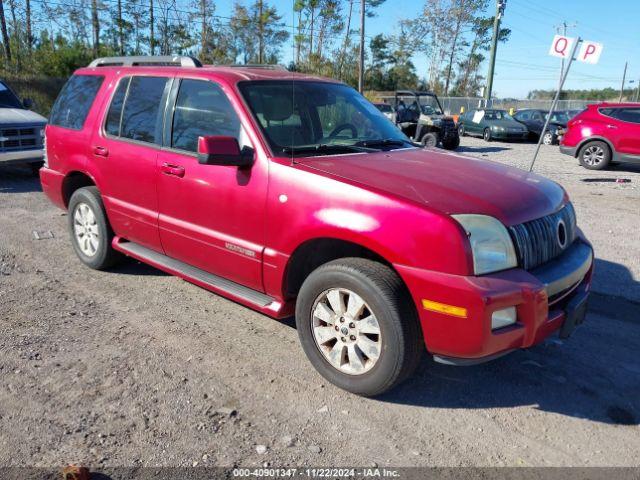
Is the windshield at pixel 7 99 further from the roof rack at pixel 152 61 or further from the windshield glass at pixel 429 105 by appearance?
the windshield glass at pixel 429 105

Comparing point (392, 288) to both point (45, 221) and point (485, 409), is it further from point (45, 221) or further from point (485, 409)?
point (45, 221)

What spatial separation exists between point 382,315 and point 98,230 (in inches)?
126

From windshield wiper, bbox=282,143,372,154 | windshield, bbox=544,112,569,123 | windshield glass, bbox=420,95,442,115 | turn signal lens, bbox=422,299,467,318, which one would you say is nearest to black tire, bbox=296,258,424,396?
turn signal lens, bbox=422,299,467,318

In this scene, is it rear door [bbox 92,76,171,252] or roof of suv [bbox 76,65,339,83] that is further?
rear door [bbox 92,76,171,252]

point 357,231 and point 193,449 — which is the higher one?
point 357,231

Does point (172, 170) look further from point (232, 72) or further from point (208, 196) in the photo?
point (232, 72)

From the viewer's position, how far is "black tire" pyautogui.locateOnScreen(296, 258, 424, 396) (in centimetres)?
287

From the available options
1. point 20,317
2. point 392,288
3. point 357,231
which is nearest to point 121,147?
point 20,317

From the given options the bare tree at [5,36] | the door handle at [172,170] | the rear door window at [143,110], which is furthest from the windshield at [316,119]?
the bare tree at [5,36]

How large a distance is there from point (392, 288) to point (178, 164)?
1.97 m

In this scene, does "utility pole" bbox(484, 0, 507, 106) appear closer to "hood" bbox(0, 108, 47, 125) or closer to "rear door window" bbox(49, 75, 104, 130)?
"hood" bbox(0, 108, 47, 125)

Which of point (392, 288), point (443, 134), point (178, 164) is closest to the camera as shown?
point (392, 288)

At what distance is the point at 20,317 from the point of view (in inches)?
162

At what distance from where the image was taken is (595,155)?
13.4 meters
